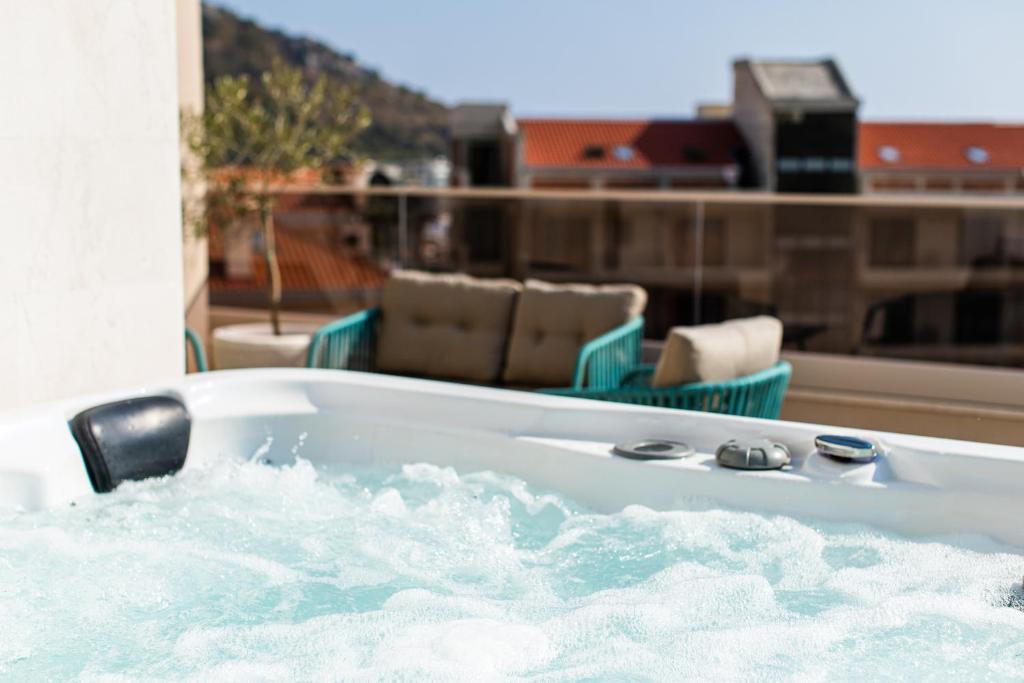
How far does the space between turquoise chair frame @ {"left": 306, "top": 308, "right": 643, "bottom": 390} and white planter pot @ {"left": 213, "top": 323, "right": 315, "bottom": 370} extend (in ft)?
2.22

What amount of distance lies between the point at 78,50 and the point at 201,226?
276cm

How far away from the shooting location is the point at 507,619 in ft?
7.53

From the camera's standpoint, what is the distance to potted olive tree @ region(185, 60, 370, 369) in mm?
5898

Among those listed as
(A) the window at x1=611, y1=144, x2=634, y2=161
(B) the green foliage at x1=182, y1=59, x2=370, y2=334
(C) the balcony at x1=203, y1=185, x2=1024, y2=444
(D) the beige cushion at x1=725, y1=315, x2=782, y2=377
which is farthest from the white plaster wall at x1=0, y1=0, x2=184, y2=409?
(A) the window at x1=611, y1=144, x2=634, y2=161

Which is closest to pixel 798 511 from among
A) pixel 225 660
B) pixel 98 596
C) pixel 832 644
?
pixel 832 644

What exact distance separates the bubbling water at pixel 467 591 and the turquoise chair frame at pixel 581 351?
1.35m

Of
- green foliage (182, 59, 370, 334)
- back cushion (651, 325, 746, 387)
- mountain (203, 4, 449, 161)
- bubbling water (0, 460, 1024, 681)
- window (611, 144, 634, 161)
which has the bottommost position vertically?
bubbling water (0, 460, 1024, 681)

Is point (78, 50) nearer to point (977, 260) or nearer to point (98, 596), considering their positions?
point (98, 596)

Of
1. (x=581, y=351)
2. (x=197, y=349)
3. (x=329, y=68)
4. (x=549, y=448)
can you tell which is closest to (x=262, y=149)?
(x=197, y=349)

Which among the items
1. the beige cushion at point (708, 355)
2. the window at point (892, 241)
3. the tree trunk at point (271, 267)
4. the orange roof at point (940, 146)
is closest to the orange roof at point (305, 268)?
the tree trunk at point (271, 267)

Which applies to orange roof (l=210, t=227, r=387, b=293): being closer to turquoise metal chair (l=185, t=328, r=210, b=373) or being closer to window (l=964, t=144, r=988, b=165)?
turquoise metal chair (l=185, t=328, r=210, b=373)

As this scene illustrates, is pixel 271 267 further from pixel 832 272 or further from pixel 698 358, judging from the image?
pixel 698 358

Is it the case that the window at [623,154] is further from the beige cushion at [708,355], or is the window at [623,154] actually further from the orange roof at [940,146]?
the beige cushion at [708,355]

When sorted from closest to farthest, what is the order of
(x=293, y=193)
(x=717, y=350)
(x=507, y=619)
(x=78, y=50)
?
(x=507, y=619)
(x=78, y=50)
(x=717, y=350)
(x=293, y=193)
